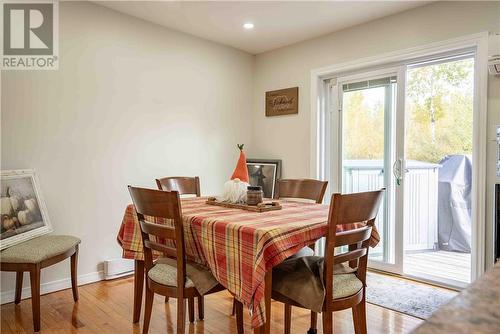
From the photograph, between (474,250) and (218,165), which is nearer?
(474,250)

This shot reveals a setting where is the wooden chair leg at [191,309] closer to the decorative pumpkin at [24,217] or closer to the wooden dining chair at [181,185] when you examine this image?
the wooden dining chair at [181,185]

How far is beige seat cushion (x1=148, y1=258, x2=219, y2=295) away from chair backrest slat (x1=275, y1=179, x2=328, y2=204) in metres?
1.01

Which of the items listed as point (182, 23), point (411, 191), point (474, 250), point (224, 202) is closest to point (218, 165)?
point (182, 23)

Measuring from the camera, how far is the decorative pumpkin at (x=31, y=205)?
247cm

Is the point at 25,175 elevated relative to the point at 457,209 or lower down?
elevated

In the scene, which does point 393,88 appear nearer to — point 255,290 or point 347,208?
point 347,208

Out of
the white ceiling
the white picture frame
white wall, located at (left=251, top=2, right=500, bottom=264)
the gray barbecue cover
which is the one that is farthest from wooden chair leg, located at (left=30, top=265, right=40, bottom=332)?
the gray barbecue cover

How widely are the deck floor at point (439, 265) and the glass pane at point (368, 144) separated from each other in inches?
16.9

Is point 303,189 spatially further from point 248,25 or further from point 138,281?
point 248,25

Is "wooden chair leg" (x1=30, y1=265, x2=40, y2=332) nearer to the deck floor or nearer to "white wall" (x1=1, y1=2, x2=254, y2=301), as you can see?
"white wall" (x1=1, y1=2, x2=254, y2=301)

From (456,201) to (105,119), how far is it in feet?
12.7

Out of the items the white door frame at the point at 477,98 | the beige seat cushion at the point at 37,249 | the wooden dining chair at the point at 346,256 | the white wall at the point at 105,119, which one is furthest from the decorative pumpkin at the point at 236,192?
the white door frame at the point at 477,98

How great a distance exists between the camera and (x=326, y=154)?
3.75 meters

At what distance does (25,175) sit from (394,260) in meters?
3.24
